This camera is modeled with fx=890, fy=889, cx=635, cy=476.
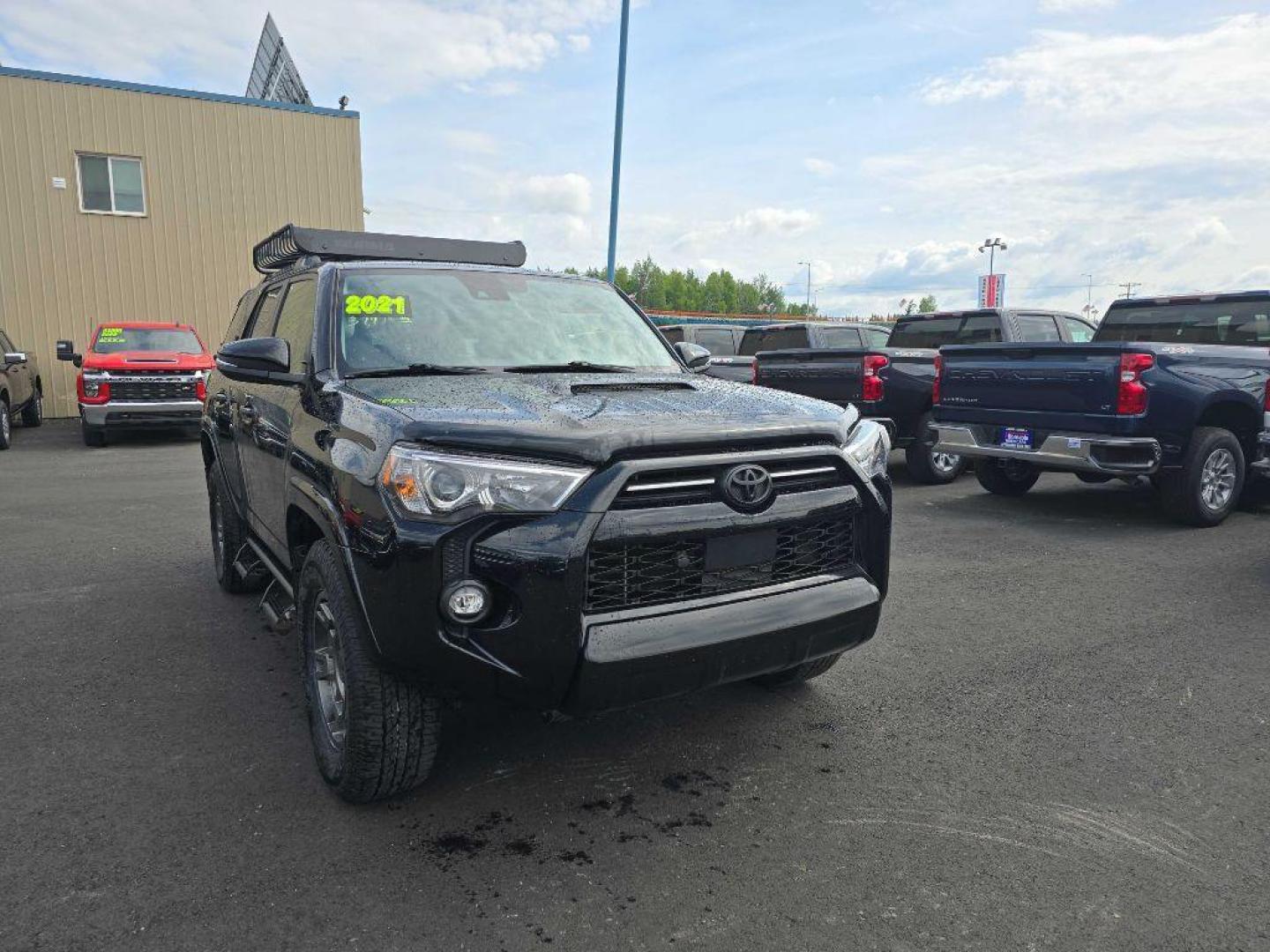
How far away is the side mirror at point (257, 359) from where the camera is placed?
11.1ft

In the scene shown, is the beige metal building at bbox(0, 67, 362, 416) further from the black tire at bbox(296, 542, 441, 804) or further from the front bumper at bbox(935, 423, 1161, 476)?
the black tire at bbox(296, 542, 441, 804)

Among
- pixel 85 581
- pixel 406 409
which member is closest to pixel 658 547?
pixel 406 409

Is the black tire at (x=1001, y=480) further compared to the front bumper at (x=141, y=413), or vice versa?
the front bumper at (x=141, y=413)

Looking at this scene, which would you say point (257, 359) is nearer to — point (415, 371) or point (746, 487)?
point (415, 371)

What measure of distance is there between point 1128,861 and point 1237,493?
6.19 m

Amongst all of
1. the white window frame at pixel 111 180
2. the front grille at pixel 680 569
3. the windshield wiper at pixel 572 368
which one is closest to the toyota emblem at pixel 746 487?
the front grille at pixel 680 569

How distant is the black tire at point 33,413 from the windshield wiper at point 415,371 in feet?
51.7

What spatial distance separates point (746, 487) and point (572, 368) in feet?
4.06

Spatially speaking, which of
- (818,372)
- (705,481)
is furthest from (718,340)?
(705,481)

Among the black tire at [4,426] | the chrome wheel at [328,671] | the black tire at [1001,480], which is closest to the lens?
the chrome wheel at [328,671]

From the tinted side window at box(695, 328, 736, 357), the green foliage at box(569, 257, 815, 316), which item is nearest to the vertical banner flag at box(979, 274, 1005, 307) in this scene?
the tinted side window at box(695, 328, 736, 357)

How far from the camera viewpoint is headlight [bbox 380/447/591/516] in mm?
2430

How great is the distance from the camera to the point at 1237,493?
7508 mm

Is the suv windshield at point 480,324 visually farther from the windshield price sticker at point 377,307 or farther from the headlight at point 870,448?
the headlight at point 870,448
